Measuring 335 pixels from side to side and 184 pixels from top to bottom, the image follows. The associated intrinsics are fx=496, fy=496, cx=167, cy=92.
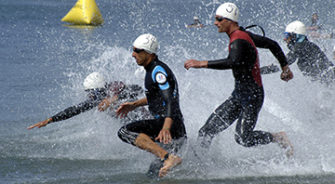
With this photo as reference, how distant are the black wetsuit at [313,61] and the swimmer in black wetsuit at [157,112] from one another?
3.66 meters

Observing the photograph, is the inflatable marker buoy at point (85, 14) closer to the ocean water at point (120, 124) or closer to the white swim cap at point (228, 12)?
the ocean water at point (120, 124)

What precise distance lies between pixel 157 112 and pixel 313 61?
409cm

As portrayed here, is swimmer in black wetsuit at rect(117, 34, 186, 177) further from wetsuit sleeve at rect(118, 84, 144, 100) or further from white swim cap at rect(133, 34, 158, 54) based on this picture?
wetsuit sleeve at rect(118, 84, 144, 100)

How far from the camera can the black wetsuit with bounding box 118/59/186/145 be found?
19.8 feet

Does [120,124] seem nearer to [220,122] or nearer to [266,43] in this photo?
[220,122]

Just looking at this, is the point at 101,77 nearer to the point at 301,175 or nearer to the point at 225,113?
the point at 225,113

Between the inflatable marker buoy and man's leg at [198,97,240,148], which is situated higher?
man's leg at [198,97,240,148]

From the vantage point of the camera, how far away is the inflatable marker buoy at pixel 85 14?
30.8 m

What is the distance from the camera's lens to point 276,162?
7.08m

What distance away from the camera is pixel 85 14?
3091cm

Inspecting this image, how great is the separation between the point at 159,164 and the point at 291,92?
5024 millimetres

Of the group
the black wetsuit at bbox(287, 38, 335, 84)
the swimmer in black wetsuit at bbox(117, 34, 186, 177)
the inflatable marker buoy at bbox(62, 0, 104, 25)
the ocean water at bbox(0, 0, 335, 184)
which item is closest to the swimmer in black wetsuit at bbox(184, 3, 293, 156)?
the ocean water at bbox(0, 0, 335, 184)

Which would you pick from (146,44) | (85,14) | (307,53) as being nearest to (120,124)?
(146,44)

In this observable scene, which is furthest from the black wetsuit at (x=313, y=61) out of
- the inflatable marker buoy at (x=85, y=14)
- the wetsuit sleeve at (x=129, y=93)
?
the inflatable marker buoy at (x=85, y=14)
